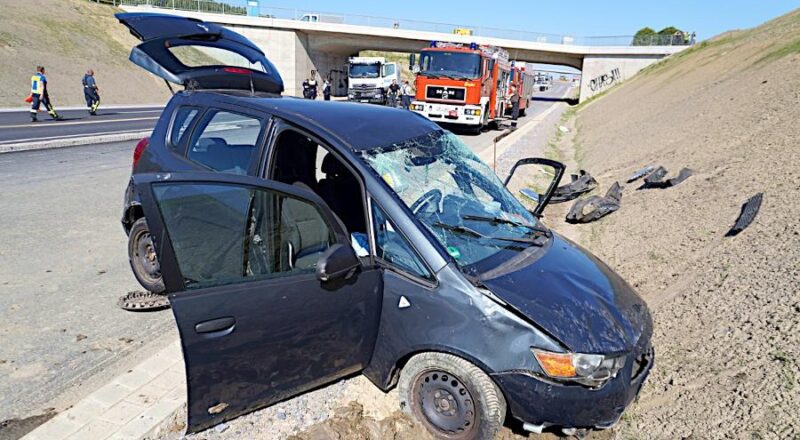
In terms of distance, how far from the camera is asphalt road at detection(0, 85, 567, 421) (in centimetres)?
351

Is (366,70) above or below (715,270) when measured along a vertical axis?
above

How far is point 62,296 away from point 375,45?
51.1m

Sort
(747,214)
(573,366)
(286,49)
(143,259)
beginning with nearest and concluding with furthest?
(573,366) < (143,259) < (747,214) < (286,49)

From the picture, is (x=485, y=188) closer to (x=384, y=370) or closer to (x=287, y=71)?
(x=384, y=370)

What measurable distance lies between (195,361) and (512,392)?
5.23 feet

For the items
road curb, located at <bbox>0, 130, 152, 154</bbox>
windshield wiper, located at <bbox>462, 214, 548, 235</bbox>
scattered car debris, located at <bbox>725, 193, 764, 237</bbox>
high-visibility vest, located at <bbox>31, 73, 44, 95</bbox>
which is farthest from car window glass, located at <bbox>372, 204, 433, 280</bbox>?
high-visibility vest, located at <bbox>31, 73, 44, 95</bbox>

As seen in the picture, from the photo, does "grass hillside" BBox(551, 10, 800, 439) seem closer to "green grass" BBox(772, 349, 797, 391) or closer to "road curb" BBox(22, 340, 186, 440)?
"green grass" BBox(772, 349, 797, 391)

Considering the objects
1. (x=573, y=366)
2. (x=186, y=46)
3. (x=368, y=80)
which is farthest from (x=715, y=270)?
(x=368, y=80)

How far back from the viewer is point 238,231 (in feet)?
9.67

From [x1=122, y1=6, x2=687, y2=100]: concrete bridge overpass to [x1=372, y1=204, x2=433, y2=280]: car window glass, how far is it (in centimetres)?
4626

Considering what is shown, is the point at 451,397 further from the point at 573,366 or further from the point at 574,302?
the point at 574,302

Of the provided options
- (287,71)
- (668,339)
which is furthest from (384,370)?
(287,71)

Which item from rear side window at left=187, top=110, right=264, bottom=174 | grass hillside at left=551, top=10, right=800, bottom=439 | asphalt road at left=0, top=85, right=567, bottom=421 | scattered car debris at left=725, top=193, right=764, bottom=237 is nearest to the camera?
grass hillside at left=551, top=10, right=800, bottom=439

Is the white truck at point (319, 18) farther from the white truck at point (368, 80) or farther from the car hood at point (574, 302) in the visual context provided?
the car hood at point (574, 302)
